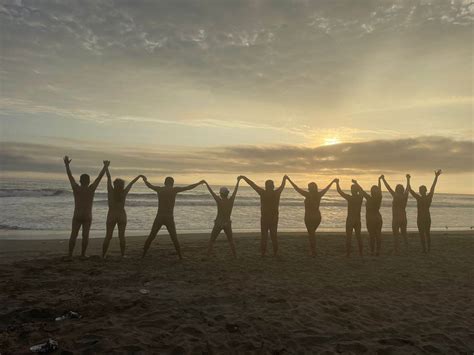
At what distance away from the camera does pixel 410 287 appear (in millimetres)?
7910

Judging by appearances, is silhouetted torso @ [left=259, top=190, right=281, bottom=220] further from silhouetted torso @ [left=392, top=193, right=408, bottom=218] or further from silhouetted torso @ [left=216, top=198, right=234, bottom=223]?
silhouetted torso @ [left=392, top=193, right=408, bottom=218]

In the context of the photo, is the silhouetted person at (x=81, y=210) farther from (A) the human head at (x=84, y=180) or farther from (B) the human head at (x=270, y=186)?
(B) the human head at (x=270, y=186)

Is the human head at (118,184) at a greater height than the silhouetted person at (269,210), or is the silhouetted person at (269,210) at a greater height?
the human head at (118,184)

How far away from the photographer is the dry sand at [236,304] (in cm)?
479

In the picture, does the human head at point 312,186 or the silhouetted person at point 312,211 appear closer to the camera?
the human head at point 312,186

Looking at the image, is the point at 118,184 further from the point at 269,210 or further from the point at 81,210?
the point at 269,210

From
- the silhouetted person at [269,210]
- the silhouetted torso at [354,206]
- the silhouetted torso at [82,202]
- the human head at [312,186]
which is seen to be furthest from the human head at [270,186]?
the silhouetted torso at [82,202]

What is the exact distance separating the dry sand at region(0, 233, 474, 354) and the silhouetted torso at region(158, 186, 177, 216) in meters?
1.30

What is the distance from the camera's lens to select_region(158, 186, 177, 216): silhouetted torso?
9952 mm

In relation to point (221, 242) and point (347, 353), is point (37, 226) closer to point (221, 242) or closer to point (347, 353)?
point (221, 242)

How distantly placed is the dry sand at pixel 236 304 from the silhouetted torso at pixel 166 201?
1298 mm

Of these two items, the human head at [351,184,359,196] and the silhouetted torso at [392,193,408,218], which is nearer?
the human head at [351,184,359,196]

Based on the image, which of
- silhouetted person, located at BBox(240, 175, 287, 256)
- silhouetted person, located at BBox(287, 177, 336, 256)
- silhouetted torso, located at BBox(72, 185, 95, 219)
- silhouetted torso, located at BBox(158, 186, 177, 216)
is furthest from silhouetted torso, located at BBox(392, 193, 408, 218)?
silhouetted torso, located at BBox(72, 185, 95, 219)

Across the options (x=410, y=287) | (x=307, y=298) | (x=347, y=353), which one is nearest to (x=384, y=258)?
(x=410, y=287)
